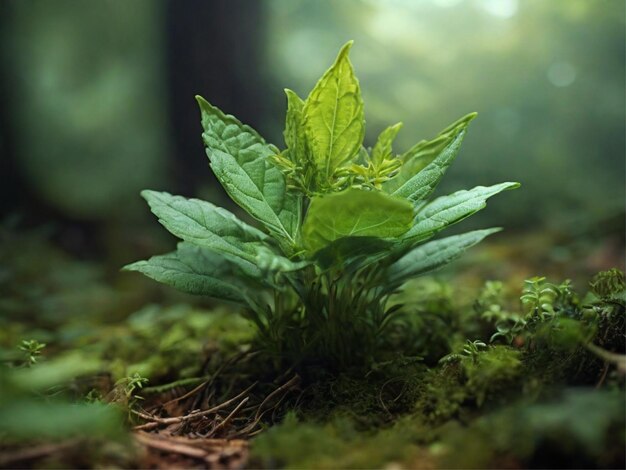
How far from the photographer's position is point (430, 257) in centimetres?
135

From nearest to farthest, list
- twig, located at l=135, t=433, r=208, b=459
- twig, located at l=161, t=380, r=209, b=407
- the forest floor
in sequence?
the forest floor
twig, located at l=135, t=433, r=208, b=459
twig, located at l=161, t=380, r=209, b=407

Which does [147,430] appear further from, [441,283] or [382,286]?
[441,283]

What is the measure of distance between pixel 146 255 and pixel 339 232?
102 inches

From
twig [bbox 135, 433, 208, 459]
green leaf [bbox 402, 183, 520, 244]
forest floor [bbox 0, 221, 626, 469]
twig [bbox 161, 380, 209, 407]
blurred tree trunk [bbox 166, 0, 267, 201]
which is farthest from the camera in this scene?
blurred tree trunk [bbox 166, 0, 267, 201]

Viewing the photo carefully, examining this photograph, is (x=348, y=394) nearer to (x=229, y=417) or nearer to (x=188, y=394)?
(x=229, y=417)

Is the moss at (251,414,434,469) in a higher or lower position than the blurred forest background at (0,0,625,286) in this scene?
lower

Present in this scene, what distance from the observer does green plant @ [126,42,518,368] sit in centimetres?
119

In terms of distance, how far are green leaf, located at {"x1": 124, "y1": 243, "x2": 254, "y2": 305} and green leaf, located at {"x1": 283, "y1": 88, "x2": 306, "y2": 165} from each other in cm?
35

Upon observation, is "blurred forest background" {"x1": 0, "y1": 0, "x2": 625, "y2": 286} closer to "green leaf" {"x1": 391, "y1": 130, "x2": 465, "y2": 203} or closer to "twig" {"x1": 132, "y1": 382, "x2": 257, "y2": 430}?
"green leaf" {"x1": 391, "y1": 130, "x2": 465, "y2": 203}

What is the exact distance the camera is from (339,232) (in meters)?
1.12

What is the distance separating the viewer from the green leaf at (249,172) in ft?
4.13

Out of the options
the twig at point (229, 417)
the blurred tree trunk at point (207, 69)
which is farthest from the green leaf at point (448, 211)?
the blurred tree trunk at point (207, 69)

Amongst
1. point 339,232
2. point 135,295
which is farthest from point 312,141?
point 135,295

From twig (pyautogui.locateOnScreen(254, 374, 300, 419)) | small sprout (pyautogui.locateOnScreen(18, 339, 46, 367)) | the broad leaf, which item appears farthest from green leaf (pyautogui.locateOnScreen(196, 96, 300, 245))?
small sprout (pyautogui.locateOnScreen(18, 339, 46, 367))
